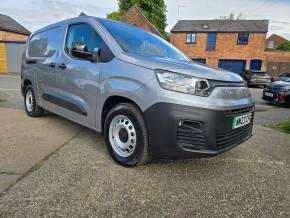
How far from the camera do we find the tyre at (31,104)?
4.95m

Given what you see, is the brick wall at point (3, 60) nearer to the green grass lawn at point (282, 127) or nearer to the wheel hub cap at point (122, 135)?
the wheel hub cap at point (122, 135)

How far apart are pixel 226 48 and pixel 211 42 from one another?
1.94m

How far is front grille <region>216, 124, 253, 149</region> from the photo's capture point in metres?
2.42

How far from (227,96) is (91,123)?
185cm

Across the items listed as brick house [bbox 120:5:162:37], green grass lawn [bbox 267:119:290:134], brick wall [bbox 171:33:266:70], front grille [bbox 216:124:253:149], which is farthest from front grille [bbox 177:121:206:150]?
brick house [bbox 120:5:162:37]

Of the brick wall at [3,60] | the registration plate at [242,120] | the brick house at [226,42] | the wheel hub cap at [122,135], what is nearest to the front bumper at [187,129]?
the registration plate at [242,120]

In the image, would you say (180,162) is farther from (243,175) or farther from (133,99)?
(133,99)

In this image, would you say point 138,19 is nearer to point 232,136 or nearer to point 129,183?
point 232,136

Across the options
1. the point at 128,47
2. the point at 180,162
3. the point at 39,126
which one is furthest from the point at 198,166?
the point at 39,126

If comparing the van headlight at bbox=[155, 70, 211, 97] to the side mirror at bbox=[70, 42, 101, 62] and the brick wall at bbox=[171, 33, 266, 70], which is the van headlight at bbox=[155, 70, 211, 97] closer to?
the side mirror at bbox=[70, 42, 101, 62]

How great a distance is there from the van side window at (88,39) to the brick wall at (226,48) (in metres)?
25.4

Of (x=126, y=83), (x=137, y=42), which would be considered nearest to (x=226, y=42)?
(x=137, y=42)

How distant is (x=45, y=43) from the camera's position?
14.5 ft

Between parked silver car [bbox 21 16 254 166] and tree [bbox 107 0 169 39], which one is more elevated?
tree [bbox 107 0 169 39]
